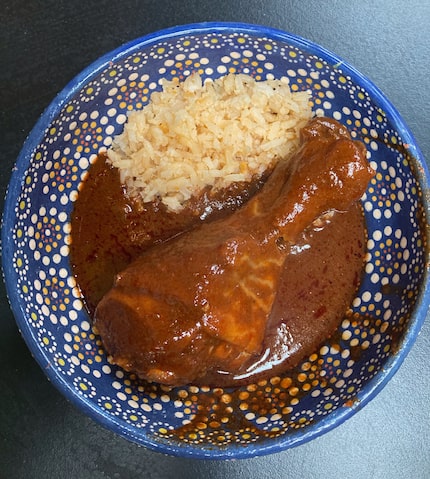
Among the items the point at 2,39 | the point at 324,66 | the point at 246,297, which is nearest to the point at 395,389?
the point at 246,297

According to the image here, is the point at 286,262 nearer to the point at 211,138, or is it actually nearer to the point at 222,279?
the point at 222,279

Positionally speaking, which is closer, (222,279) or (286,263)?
(222,279)

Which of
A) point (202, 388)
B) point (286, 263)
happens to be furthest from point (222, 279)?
point (202, 388)

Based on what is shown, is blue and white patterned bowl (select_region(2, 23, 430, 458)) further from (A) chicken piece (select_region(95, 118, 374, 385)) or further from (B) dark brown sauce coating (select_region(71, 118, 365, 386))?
(A) chicken piece (select_region(95, 118, 374, 385))

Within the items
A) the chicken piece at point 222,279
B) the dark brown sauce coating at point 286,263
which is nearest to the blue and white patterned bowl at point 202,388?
the dark brown sauce coating at point 286,263

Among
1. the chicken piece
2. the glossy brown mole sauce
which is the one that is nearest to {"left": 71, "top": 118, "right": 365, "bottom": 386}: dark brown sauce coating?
the glossy brown mole sauce

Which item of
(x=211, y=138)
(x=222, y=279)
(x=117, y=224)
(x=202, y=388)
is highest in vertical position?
(x=211, y=138)

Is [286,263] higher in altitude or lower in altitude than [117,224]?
higher
